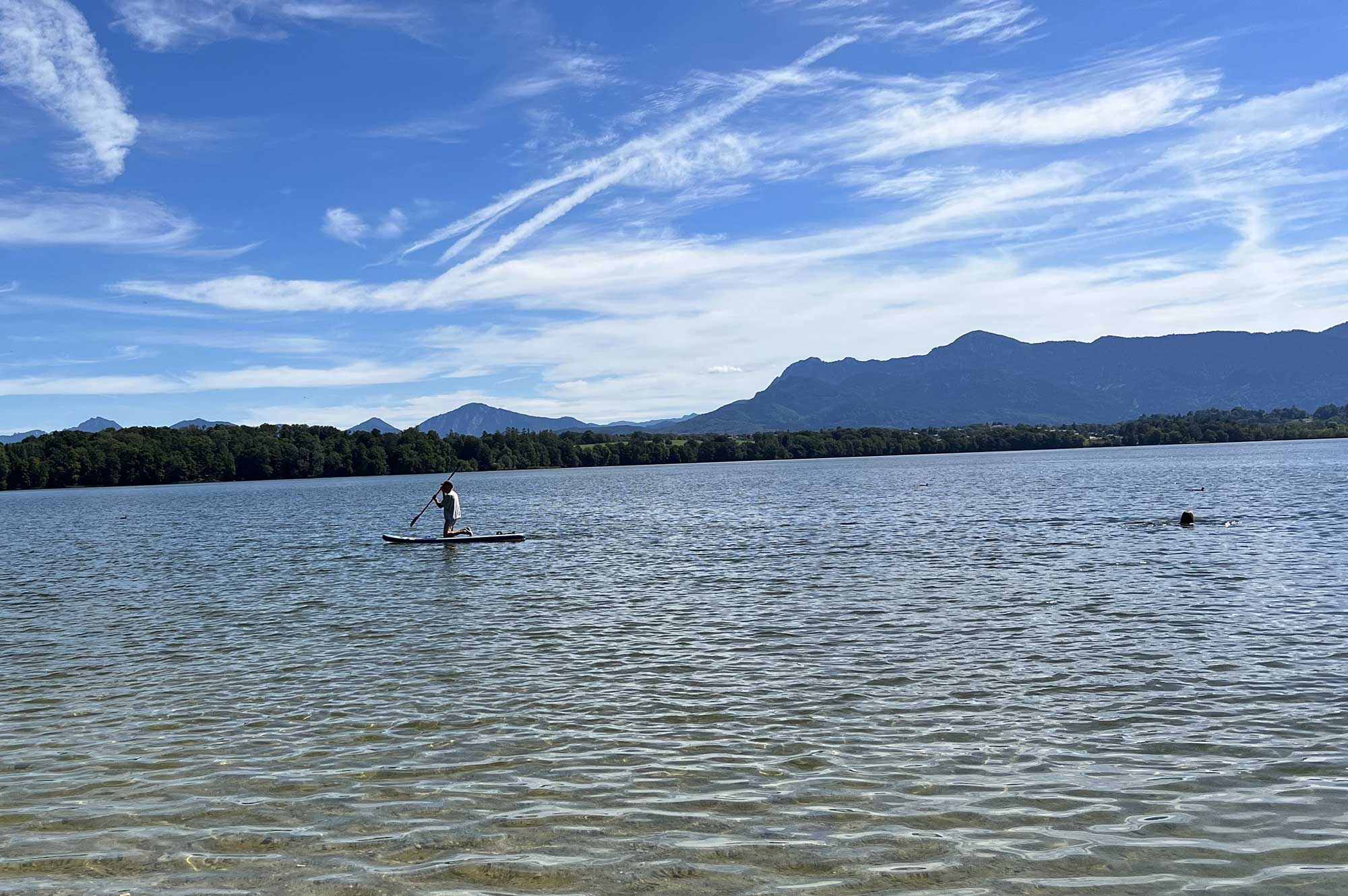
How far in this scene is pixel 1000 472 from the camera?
128 m

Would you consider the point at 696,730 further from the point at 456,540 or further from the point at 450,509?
the point at 456,540

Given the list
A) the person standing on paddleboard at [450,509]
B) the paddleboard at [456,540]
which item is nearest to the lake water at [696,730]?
the person standing on paddleboard at [450,509]

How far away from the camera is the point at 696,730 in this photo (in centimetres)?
1212

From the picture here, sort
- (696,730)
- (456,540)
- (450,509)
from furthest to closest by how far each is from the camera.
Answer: (456,540), (450,509), (696,730)

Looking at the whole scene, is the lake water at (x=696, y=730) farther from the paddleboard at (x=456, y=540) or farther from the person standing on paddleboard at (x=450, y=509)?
the paddleboard at (x=456, y=540)

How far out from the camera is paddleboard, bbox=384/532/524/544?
42812mm

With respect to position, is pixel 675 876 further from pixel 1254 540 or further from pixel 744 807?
pixel 1254 540

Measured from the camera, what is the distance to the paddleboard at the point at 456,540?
42.8 metres

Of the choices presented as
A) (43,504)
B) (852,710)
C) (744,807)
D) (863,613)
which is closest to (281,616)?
(863,613)

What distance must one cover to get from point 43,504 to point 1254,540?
12316 cm

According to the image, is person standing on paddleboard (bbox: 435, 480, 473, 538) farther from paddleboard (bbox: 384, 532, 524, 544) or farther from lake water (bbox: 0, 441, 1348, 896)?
lake water (bbox: 0, 441, 1348, 896)

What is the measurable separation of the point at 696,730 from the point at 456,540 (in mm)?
32173

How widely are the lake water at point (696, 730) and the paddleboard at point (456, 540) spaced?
10.8 meters

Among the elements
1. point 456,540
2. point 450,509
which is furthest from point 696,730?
point 456,540
